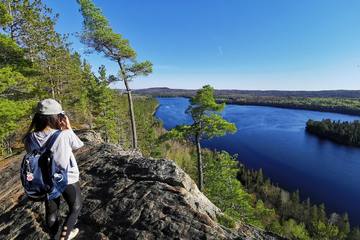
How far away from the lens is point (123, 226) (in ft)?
19.3

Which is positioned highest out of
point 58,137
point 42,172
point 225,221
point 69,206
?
point 58,137

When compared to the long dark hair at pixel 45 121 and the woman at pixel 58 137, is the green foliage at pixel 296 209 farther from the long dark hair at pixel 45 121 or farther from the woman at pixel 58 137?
the long dark hair at pixel 45 121

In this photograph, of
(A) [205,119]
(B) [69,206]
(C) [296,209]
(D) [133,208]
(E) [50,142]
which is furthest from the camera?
(C) [296,209]

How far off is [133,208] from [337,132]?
5301 inches

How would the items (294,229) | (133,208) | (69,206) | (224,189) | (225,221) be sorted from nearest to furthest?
(69,206) < (133,208) < (225,221) < (224,189) < (294,229)

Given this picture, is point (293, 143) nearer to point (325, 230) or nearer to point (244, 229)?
point (325, 230)

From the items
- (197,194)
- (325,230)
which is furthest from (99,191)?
(325,230)

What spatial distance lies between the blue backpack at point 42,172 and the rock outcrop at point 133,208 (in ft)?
5.88

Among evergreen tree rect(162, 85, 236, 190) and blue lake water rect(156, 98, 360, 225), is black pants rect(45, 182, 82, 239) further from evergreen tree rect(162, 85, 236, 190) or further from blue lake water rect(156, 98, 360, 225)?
blue lake water rect(156, 98, 360, 225)

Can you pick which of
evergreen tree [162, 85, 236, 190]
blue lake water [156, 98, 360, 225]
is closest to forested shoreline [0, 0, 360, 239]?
evergreen tree [162, 85, 236, 190]

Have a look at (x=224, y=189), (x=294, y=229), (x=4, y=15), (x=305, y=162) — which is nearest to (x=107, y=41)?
(x=4, y=15)

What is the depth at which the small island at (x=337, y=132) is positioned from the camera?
11707cm

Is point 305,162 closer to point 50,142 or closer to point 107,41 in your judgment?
point 107,41

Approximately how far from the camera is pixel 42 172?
4.34 m
